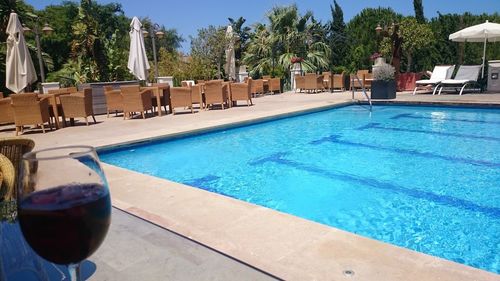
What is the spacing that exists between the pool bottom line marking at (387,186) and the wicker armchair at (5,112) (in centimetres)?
613

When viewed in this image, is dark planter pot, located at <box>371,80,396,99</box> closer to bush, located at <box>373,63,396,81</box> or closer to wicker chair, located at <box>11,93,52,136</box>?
bush, located at <box>373,63,396,81</box>

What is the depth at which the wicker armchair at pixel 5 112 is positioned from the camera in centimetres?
817

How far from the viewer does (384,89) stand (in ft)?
37.6

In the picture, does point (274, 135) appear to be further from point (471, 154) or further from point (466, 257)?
point (466, 257)

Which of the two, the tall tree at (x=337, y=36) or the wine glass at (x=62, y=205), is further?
the tall tree at (x=337, y=36)

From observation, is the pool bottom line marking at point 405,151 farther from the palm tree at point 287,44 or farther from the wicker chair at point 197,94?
the palm tree at point 287,44

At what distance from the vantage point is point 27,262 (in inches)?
51.7

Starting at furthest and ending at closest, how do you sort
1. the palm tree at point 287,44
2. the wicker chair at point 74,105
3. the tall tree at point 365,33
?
the tall tree at point 365,33
the palm tree at point 287,44
the wicker chair at point 74,105

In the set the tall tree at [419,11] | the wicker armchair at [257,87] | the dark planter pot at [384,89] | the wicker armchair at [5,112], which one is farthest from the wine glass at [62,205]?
the tall tree at [419,11]

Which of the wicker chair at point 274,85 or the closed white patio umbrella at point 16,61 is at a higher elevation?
the closed white patio umbrella at point 16,61

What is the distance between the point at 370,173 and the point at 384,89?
7.38 meters

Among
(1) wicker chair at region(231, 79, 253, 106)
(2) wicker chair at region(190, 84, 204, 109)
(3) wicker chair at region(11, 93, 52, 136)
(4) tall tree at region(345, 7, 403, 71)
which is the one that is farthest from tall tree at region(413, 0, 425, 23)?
(3) wicker chair at region(11, 93, 52, 136)

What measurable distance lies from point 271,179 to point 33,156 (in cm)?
418

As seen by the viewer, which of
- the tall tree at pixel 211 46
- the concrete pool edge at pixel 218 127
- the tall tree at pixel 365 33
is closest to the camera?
the concrete pool edge at pixel 218 127
